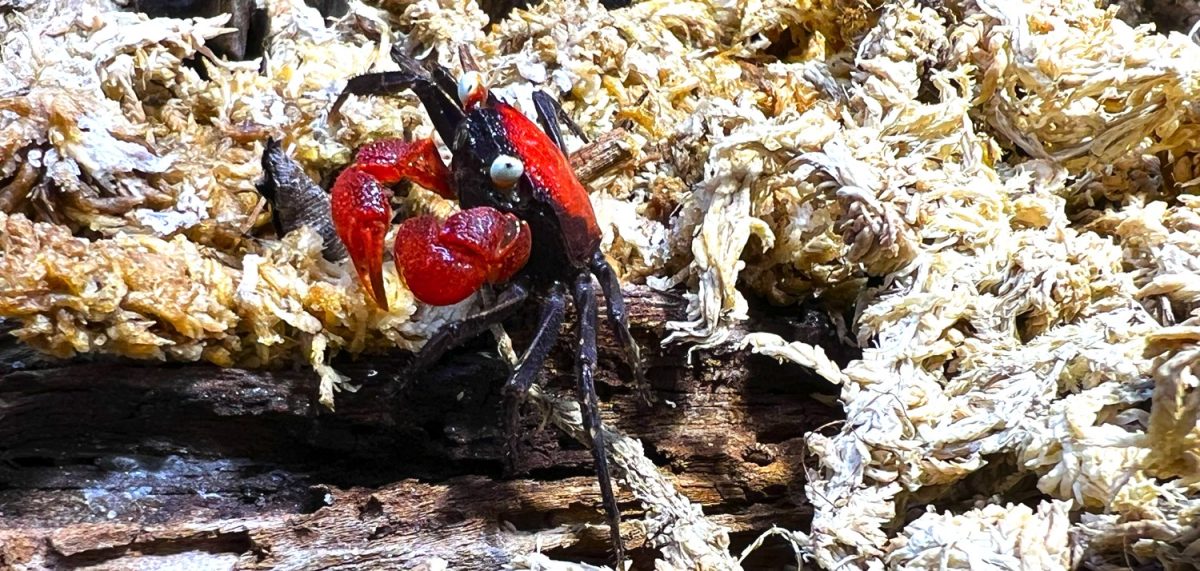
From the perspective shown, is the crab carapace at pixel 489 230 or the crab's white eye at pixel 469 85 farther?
the crab's white eye at pixel 469 85

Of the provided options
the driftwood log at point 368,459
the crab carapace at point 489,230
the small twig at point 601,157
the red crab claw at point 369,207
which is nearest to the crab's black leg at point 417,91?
the crab carapace at point 489,230

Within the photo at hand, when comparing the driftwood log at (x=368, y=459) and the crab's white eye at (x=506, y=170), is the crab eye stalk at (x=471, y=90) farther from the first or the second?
the driftwood log at (x=368, y=459)

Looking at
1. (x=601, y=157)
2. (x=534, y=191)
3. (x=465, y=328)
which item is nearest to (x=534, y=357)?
(x=465, y=328)

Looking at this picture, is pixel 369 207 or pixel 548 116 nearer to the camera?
pixel 369 207

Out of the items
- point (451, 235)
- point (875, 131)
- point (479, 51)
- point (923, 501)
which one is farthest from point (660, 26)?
point (923, 501)

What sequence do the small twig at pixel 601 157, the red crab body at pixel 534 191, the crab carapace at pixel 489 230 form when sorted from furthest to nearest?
the small twig at pixel 601 157 → the red crab body at pixel 534 191 → the crab carapace at pixel 489 230

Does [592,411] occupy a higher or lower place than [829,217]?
lower

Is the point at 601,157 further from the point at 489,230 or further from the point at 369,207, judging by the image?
the point at 369,207
